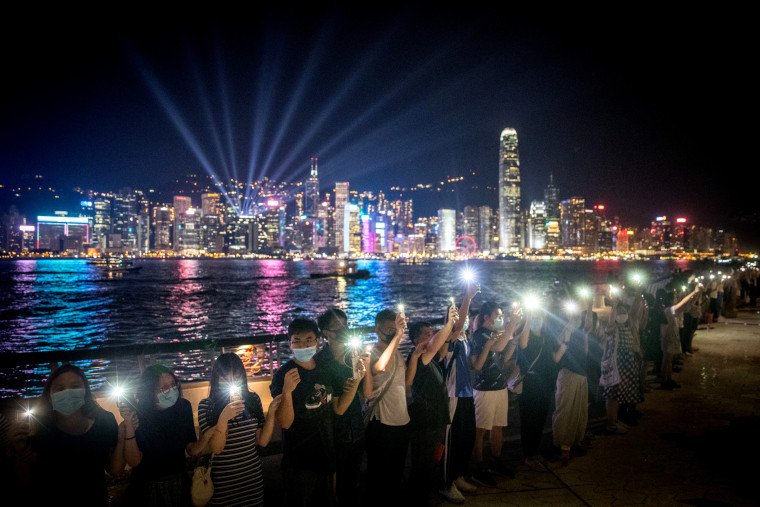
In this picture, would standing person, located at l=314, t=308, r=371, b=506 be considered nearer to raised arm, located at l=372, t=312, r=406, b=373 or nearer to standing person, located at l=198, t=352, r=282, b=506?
raised arm, located at l=372, t=312, r=406, b=373

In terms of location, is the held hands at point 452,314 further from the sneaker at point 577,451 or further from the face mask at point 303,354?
the sneaker at point 577,451

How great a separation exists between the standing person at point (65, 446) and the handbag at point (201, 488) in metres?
0.50

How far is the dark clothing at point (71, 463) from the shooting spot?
2.73 meters

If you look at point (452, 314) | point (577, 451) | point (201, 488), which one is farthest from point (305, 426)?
point (577, 451)

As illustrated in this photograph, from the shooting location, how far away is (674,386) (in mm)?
8344

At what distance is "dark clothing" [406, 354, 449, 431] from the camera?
4051 millimetres

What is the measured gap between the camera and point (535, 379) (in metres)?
5.32

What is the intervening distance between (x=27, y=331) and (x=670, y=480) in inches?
1673

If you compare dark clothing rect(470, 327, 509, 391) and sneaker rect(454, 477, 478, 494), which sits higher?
dark clothing rect(470, 327, 509, 391)

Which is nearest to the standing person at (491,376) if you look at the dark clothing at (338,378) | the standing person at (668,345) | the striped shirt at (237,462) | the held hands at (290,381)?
the dark clothing at (338,378)

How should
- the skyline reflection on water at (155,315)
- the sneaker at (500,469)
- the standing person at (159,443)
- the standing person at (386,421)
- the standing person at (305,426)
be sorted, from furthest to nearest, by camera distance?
1. the skyline reflection on water at (155,315)
2. the sneaker at (500,469)
3. the standing person at (386,421)
4. the standing person at (305,426)
5. the standing person at (159,443)

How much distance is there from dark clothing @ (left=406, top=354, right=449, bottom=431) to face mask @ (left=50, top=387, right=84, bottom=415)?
2.45 meters

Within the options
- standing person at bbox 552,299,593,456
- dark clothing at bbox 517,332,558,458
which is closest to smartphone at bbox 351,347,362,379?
dark clothing at bbox 517,332,558,458

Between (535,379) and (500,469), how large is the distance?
106cm
